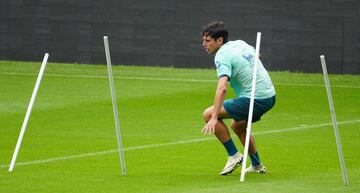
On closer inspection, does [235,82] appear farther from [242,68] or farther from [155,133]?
[155,133]

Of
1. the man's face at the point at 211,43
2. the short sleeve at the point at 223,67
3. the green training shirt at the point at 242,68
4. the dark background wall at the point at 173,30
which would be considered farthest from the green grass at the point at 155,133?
the man's face at the point at 211,43

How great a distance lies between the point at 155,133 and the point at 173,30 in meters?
10.9

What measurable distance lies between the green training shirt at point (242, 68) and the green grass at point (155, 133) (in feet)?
3.15

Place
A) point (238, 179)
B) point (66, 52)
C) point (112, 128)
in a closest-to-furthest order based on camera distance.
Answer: point (238, 179)
point (112, 128)
point (66, 52)

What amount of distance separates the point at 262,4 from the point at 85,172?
49.3 ft

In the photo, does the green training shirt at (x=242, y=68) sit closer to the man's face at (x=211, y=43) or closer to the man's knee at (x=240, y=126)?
the man's face at (x=211, y=43)

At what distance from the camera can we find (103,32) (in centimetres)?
2909

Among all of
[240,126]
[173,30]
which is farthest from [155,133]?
[173,30]

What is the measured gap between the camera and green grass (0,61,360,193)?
12.7 meters

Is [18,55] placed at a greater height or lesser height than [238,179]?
lesser

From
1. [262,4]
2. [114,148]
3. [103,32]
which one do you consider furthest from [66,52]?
[114,148]

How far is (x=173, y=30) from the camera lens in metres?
28.6

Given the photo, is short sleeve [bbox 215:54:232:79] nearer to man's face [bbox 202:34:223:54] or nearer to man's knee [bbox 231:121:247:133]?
man's face [bbox 202:34:223:54]

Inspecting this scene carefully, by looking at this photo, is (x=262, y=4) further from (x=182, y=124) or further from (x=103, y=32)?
(x=182, y=124)
